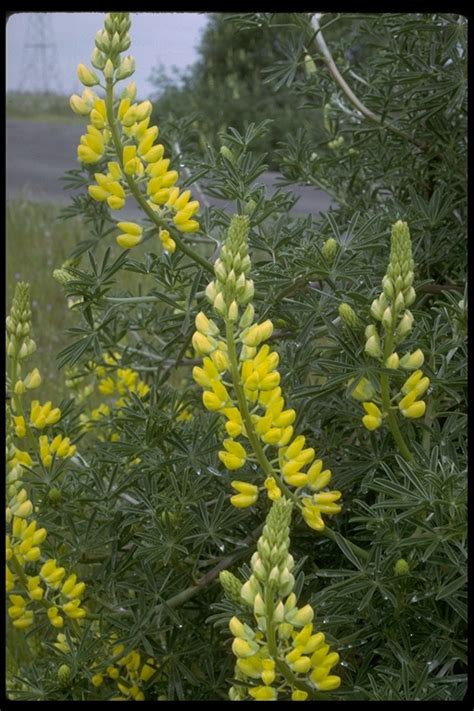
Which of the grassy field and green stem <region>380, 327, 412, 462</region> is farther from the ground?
green stem <region>380, 327, 412, 462</region>

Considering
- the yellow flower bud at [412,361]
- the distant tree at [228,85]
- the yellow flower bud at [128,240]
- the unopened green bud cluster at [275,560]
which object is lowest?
the distant tree at [228,85]

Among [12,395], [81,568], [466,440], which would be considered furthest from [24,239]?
[466,440]

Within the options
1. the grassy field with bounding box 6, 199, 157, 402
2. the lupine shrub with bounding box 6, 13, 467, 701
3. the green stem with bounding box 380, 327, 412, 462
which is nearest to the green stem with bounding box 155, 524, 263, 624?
the lupine shrub with bounding box 6, 13, 467, 701

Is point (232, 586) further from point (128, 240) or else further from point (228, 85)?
point (228, 85)

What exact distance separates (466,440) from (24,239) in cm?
385

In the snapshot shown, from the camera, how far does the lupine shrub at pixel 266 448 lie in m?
0.98

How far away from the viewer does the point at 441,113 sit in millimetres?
1654

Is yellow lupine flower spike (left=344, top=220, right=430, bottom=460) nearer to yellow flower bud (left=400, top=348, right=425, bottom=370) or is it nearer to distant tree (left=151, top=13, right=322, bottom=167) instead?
yellow flower bud (left=400, top=348, right=425, bottom=370)

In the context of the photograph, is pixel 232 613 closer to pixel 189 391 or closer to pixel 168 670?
pixel 168 670

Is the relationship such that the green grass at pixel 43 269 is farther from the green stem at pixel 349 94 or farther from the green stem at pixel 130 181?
the green stem at pixel 130 181

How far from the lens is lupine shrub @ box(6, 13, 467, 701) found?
98 cm

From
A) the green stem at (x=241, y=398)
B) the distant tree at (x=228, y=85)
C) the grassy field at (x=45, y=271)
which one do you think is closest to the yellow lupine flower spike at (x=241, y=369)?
the green stem at (x=241, y=398)

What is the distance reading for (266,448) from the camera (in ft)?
3.49

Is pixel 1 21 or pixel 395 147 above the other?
pixel 1 21
